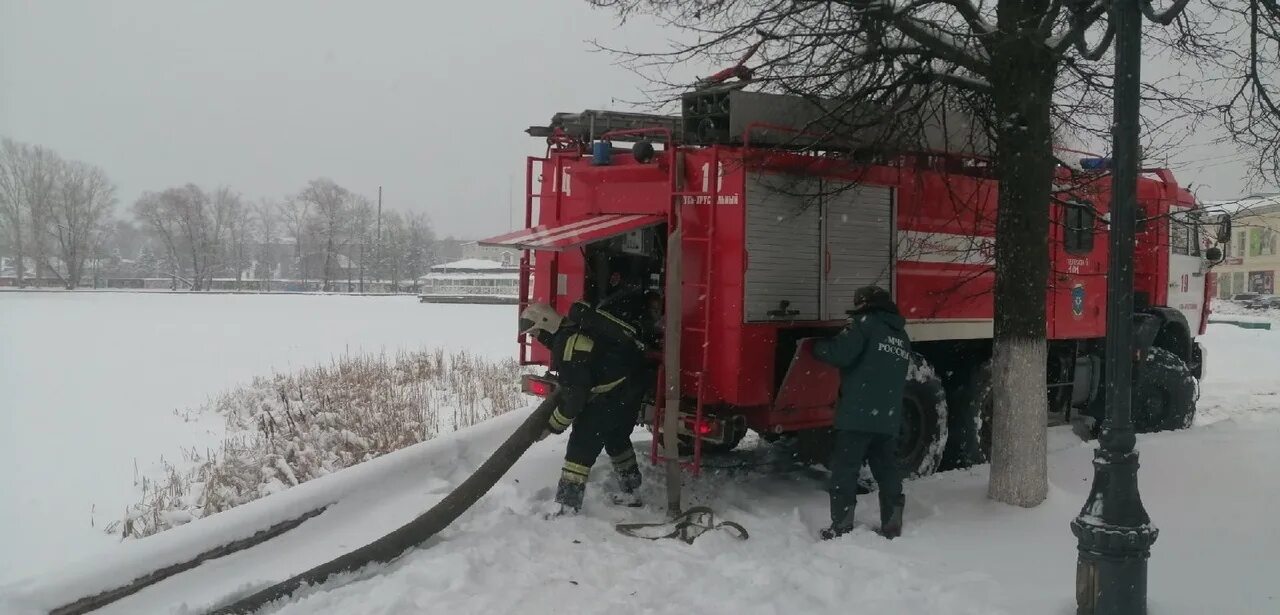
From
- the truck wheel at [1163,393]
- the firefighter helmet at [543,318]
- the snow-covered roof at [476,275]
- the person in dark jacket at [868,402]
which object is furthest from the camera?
the snow-covered roof at [476,275]

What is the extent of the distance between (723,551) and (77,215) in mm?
53490

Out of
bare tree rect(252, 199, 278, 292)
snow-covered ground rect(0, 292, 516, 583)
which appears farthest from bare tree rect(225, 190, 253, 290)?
snow-covered ground rect(0, 292, 516, 583)

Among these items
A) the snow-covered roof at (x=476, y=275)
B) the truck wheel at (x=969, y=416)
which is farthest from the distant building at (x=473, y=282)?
the truck wheel at (x=969, y=416)

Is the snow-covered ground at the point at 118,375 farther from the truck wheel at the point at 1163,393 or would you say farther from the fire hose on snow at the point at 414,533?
the truck wheel at the point at 1163,393

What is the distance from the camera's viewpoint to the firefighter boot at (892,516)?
5.52 metres

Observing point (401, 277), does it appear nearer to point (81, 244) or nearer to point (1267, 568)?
point (81, 244)

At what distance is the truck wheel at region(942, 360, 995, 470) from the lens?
7.38 meters

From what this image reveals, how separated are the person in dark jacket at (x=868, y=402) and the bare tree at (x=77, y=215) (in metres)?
42.7

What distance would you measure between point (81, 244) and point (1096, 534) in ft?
198

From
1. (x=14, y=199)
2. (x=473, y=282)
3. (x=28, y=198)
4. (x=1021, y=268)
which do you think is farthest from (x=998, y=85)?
(x=473, y=282)

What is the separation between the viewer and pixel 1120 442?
393 cm

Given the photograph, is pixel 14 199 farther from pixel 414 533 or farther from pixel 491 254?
pixel 491 254

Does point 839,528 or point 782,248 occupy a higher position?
point 782,248

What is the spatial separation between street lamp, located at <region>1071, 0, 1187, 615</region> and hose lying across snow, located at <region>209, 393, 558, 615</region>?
3256 mm
